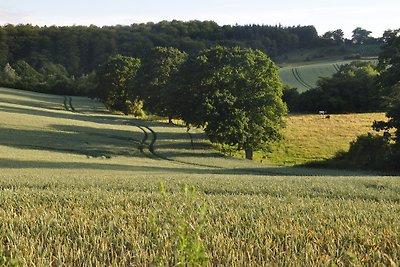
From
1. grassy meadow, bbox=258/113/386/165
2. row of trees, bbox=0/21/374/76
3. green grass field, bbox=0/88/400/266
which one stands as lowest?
grassy meadow, bbox=258/113/386/165

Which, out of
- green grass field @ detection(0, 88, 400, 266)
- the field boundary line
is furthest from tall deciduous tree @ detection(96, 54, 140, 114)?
green grass field @ detection(0, 88, 400, 266)

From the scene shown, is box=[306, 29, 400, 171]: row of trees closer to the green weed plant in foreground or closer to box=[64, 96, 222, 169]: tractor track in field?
box=[64, 96, 222, 169]: tractor track in field

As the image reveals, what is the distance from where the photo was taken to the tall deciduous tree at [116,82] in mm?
92062

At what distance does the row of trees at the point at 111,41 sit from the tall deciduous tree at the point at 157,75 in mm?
52226

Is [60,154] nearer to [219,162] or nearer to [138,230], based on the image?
[219,162]

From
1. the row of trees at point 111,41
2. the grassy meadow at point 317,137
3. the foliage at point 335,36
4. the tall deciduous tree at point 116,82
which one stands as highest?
the foliage at point 335,36

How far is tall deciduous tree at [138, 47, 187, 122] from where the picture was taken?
7378cm

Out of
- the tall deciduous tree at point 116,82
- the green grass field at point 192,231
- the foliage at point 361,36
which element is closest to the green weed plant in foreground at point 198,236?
the green grass field at point 192,231

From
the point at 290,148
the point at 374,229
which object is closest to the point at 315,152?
the point at 290,148

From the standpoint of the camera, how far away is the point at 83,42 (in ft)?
500

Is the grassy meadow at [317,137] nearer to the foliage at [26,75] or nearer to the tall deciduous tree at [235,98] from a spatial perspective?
the tall deciduous tree at [235,98]

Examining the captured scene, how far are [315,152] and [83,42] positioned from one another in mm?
115392

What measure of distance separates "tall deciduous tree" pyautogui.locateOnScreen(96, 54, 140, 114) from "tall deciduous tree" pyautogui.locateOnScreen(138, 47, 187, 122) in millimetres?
12039

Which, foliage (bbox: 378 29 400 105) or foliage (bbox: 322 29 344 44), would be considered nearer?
foliage (bbox: 378 29 400 105)
